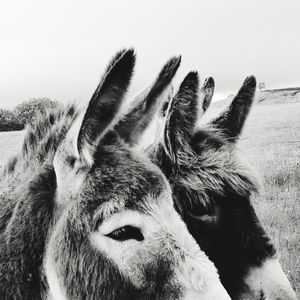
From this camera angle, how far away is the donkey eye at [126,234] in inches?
100

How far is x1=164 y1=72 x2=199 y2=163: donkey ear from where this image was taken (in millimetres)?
3693

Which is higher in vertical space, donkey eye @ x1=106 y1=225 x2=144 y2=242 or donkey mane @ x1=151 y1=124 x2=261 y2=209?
donkey eye @ x1=106 y1=225 x2=144 y2=242

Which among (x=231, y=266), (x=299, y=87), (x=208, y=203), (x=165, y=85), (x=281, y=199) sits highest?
(x=165, y=85)

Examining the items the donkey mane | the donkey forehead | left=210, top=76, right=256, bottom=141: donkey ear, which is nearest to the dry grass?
left=210, top=76, right=256, bottom=141: donkey ear

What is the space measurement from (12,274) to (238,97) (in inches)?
107

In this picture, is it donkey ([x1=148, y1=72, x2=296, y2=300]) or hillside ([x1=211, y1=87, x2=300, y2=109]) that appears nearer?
donkey ([x1=148, y1=72, x2=296, y2=300])

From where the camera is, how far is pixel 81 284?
8.77ft

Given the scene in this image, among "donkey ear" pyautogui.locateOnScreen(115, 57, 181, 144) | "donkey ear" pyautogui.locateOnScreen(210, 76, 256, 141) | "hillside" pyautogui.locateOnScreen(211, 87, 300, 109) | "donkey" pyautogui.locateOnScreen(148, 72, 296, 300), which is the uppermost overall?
"donkey ear" pyautogui.locateOnScreen(115, 57, 181, 144)

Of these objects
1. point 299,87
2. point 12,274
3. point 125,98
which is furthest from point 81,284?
point 299,87

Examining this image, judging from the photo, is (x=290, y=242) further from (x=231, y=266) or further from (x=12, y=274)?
(x=12, y=274)

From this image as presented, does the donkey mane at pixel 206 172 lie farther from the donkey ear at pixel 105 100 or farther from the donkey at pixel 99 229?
the donkey ear at pixel 105 100

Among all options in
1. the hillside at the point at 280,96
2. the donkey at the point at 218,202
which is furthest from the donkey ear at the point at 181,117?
the hillside at the point at 280,96

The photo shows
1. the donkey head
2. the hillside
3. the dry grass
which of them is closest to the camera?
the donkey head

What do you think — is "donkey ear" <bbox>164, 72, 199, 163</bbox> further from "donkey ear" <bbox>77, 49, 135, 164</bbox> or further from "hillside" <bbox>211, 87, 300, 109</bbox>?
"hillside" <bbox>211, 87, 300, 109</bbox>
